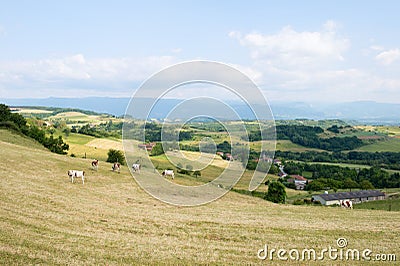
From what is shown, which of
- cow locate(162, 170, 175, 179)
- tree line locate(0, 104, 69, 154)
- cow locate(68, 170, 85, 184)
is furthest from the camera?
tree line locate(0, 104, 69, 154)

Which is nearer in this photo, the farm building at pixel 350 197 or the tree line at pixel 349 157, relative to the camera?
the farm building at pixel 350 197

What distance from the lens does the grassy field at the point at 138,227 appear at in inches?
571

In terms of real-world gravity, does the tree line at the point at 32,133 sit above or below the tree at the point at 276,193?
above

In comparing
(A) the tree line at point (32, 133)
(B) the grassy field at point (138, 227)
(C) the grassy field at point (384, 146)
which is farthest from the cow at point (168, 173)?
(C) the grassy field at point (384, 146)

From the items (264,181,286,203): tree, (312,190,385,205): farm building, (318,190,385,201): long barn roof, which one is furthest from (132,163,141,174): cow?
(318,190,385,201): long barn roof

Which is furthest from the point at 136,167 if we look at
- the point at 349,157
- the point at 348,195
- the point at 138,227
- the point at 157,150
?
the point at 349,157

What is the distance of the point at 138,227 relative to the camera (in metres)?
19.9

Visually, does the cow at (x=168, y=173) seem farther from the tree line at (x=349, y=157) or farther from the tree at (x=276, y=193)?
the tree line at (x=349, y=157)

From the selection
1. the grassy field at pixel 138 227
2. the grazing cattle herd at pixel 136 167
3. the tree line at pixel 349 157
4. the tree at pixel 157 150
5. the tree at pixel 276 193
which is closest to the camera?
the grassy field at pixel 138 227

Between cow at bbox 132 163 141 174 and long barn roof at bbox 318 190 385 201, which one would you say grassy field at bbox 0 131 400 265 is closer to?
cow at bbox 132 163 141 174

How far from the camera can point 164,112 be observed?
24.6 metres

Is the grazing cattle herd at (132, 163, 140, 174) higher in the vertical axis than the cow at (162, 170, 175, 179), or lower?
higher

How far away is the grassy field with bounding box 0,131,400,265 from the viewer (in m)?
14.5

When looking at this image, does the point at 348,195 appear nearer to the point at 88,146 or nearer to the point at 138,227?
the point at 88,146
